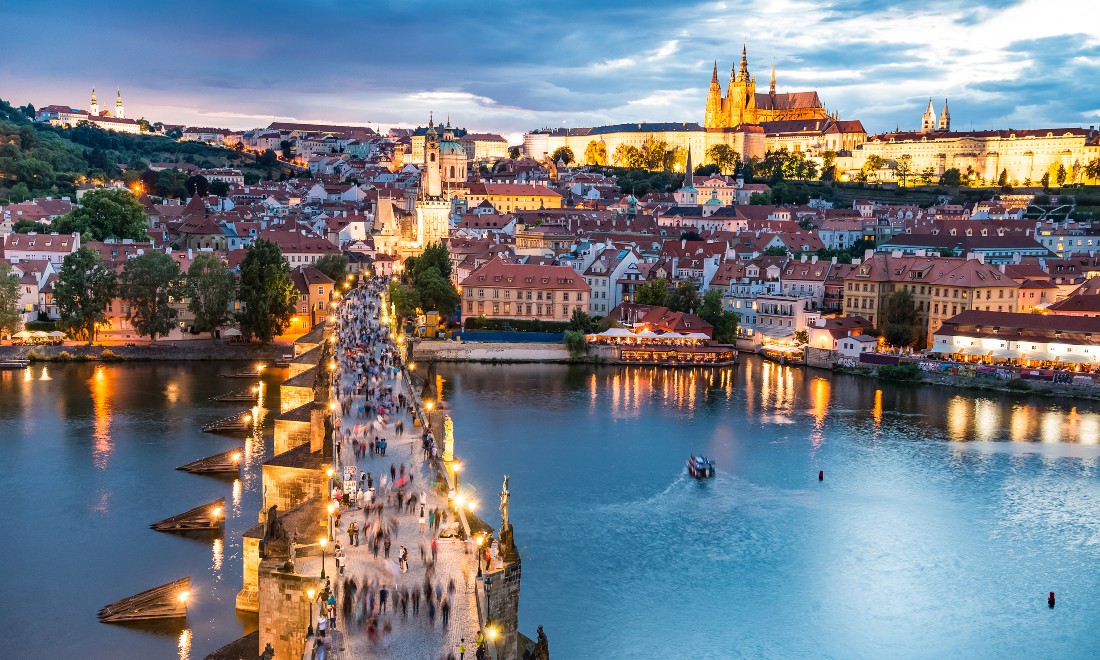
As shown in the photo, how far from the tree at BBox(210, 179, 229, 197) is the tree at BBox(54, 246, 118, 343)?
40432 mm

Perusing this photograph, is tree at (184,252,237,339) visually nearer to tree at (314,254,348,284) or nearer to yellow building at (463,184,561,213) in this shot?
tree at (314,254,348,284)

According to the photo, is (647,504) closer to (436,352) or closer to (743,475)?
(743,475)

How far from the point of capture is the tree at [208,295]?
36438 mm

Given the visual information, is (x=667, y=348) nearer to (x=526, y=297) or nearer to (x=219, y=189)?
(x=526, y=297)

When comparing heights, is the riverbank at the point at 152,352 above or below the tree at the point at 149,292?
below

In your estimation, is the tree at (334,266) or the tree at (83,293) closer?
the tree at (83,293)

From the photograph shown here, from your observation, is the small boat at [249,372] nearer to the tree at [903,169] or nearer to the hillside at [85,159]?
the hillside at [85,159]

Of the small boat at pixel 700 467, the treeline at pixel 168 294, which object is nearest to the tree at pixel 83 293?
the treeline at pixel 168 294

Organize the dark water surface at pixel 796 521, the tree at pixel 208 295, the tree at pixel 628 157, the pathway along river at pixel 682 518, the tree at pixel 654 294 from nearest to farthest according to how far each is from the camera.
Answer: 1. the pathway along river at pixel 682 518
2. the dark water surface at pixel 796 521
3. the tree at pixel 208 295
4. the tree at pixel 654 294
5. the tree at pixel 628 157

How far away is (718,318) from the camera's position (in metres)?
38.8

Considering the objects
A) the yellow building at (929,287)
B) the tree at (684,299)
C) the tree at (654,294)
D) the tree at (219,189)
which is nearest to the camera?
the yellow building at (929,287)

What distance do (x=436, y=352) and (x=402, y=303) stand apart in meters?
2.75

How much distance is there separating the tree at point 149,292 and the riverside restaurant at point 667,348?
14.4 m

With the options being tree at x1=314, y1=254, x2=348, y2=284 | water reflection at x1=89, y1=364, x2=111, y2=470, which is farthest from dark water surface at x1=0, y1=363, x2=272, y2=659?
tree at x1=314, y1=254, x2=348, y2=284
